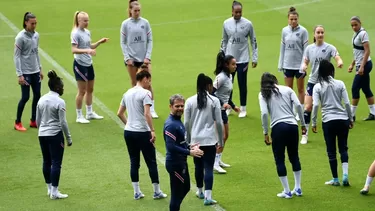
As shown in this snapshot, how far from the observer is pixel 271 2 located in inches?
1332

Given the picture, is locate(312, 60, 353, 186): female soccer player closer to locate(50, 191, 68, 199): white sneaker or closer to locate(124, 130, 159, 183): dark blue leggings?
locate(124, 130, 159, 183): dark blue leggings

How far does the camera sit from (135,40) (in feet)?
64.7

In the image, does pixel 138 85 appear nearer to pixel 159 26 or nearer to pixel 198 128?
pixel 198 128

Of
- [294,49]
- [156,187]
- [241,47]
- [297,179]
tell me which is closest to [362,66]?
[294,49]

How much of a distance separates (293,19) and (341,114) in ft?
15.6

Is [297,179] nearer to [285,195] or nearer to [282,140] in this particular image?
[285,195]

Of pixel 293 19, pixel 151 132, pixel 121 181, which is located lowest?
pixel 121 181

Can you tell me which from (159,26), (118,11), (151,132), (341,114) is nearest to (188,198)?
(151,132)

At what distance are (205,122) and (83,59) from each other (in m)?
6.00

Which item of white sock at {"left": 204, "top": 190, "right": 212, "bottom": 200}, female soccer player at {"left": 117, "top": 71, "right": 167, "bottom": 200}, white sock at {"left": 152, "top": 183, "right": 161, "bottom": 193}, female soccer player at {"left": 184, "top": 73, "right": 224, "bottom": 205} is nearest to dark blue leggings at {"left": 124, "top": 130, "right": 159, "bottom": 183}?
female soccer player at {"left": 117, "top": 71, "right": 167, "bottom": 200}

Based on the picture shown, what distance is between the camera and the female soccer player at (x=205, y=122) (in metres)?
14.1

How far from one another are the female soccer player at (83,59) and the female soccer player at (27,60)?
34.3 inches

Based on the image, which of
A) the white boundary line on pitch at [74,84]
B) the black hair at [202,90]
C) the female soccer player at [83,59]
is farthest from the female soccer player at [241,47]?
the black hair at [202,90]

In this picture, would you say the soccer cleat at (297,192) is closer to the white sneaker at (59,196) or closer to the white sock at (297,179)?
the white sock at (297,179)
